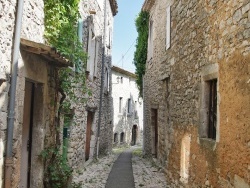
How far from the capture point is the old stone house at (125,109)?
2191 cm

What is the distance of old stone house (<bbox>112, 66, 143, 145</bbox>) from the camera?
21906 millimetres

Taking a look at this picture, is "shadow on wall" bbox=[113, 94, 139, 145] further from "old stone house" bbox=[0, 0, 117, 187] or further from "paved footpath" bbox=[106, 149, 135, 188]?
"old stone house" bbox=[0, 0, 117, 187]

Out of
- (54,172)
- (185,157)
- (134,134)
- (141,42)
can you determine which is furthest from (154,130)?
(134,134)

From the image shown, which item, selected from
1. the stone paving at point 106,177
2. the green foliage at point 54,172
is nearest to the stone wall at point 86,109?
the stone paving at point 106,177

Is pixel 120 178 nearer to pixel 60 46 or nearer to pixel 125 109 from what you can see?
pixel 60 46

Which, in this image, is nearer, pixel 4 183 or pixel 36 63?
pixel 4 183

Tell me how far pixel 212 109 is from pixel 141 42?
8.94 meters

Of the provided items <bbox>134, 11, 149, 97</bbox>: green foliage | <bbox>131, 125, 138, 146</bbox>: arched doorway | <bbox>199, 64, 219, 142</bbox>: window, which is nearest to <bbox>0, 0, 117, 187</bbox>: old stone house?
<bbox>199, 64, 219, 142</bbox>: window

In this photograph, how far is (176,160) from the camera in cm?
696

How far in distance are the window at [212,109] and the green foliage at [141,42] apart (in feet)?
27.0

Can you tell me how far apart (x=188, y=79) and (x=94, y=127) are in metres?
5.97

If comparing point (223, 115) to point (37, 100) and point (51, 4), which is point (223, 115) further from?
point (51, 4)

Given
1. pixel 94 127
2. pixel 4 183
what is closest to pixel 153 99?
pixel 94 127

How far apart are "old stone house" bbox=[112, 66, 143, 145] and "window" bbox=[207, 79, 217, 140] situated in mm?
15065
